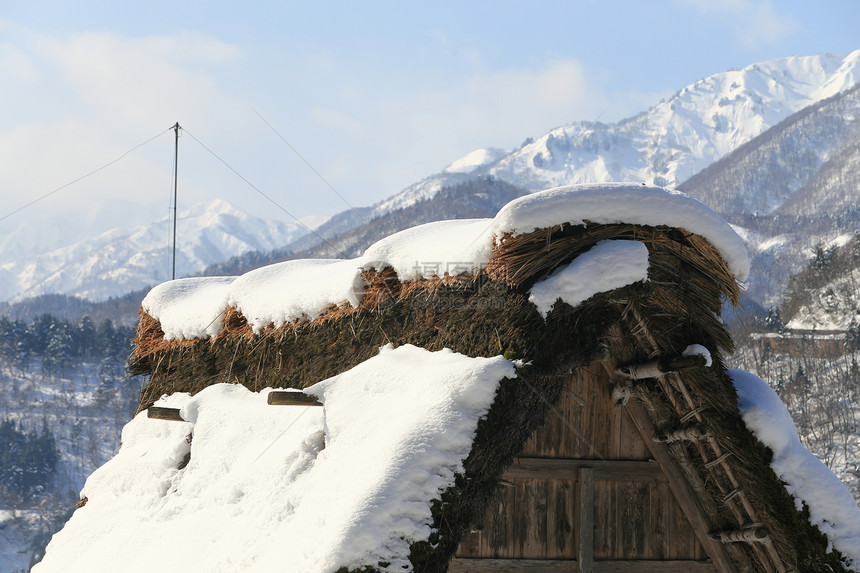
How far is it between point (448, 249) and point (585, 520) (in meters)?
2.48

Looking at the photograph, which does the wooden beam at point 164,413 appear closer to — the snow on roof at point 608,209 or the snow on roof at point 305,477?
the snow on roof at point 305,477

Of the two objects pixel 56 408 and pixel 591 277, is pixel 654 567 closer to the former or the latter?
pixel 591 277

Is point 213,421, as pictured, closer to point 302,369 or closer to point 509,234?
point 302,369

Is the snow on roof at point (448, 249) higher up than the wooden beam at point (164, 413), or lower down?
higher up

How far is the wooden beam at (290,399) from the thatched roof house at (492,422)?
20 millimetres

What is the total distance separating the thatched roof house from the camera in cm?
341

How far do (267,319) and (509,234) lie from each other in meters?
2.68

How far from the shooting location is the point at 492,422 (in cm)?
347

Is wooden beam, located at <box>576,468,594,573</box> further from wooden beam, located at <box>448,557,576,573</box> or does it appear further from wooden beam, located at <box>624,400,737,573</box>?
wooden beam, located at <box>624,400,737,573</box>

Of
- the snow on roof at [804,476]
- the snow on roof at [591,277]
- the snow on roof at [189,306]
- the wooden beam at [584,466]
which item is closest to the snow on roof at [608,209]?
the snow on roof at [591,277]

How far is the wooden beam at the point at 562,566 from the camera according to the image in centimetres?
514

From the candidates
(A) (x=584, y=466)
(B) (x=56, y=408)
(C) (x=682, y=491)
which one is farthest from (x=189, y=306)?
(B) (x=56, y=408)

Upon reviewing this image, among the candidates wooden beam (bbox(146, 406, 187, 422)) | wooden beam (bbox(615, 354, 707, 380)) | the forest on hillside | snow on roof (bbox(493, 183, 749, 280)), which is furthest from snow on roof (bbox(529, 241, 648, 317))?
the forest on hillside

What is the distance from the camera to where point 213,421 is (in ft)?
18.3
